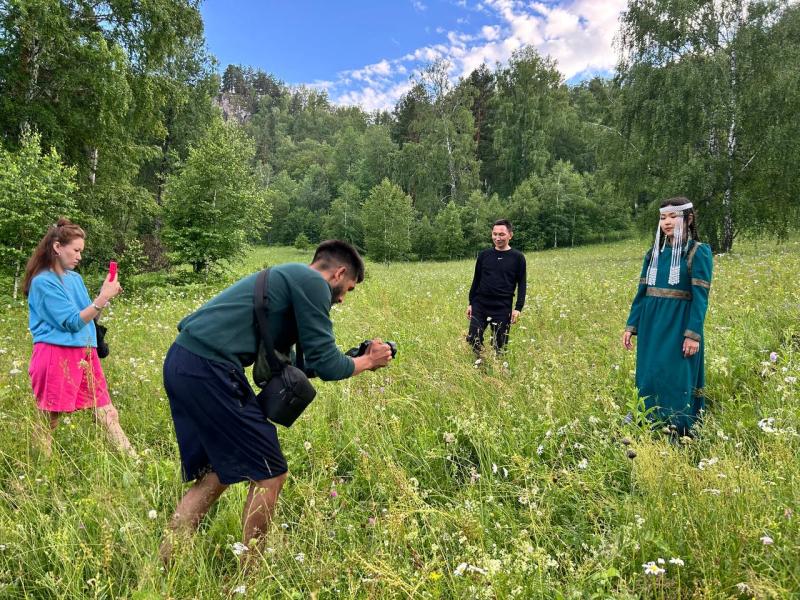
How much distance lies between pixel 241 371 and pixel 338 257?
0.81 meters

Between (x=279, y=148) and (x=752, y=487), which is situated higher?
(x=279, y=148)

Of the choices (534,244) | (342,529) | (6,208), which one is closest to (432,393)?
(342,529)

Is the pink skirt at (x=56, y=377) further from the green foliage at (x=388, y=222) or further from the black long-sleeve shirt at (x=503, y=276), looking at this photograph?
the green foliage at (x=388, y=222)

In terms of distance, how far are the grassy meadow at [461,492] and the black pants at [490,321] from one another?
0.28m

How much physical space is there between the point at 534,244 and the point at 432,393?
4191 cm

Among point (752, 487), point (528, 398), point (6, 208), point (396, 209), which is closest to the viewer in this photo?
point (752, 487)

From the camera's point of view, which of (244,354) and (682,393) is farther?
(682,393)

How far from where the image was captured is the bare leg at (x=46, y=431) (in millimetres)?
3232

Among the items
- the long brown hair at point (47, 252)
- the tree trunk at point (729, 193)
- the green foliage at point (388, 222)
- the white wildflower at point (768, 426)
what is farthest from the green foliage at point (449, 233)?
the white wildflower at point (768, 426)

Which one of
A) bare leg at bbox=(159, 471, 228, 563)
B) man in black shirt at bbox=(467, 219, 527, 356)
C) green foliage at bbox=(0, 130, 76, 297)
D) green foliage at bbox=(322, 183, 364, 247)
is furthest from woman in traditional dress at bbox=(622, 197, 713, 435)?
green foliage at bbox=(322, 183, 364, 247)

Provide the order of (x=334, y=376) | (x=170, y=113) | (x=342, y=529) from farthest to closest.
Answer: (x=170, y=113)
(x=342, y=529)
(x=334, y=376)

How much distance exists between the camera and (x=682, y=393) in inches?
138

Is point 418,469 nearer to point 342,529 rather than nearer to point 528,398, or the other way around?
point 342,529

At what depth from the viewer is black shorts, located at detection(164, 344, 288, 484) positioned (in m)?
2.28
